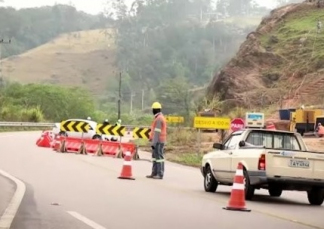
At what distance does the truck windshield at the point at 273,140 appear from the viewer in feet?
54.9

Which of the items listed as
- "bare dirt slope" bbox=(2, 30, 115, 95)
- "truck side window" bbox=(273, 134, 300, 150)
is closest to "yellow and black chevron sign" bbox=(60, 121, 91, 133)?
"truck side window" bbox=(273, 134, 300, 150)

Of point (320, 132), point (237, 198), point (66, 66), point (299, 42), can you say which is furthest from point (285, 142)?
point (66, 66)

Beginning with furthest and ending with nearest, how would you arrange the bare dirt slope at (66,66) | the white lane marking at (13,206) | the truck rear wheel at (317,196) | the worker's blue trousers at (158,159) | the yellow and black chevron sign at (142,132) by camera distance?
the bare dirt slope at (66,66), the yellow and black chevron sign at (142,132), the worker's blue trousers at (158,159), the truck rear wheel at (317,196), the white lane marking at (13,206)

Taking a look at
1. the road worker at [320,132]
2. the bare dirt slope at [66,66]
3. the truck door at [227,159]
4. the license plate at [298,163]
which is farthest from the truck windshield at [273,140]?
the bare dirt slope at [66,66]

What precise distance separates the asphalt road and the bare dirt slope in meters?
143

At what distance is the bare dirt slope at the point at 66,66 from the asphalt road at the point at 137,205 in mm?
142856

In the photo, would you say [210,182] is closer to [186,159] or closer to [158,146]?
[158,146]

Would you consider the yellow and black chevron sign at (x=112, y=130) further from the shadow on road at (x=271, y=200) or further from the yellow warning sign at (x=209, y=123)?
the shadow on road at (x=271, y=200)

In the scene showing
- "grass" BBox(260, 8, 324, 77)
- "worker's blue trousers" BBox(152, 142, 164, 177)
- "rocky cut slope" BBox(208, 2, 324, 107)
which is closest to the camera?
"worker's blue trousers" BBox(152, 142, 164, 177)

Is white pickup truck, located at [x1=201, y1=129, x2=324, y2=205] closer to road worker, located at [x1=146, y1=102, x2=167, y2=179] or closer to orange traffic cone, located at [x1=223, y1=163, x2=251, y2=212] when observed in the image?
orange traffic cone, located at [x1=223, y1=163, x2=251, y2=212]

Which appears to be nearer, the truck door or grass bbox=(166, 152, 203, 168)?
the truck door

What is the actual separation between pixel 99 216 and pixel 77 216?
36cm

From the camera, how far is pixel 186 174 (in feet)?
79.2

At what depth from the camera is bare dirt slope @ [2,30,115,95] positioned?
167 m
